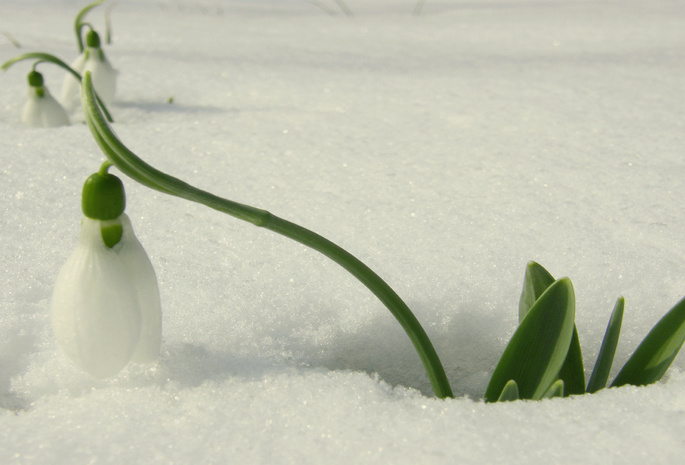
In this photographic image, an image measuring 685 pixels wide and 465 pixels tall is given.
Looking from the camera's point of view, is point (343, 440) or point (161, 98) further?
point (161, 98)

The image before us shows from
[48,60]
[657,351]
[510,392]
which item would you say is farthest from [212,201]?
[48,60]

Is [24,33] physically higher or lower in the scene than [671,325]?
higher

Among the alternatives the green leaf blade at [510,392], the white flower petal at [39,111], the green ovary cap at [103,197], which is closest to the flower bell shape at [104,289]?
the green ovary cap at [103,197]

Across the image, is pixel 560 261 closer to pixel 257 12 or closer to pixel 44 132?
pixel 44 132

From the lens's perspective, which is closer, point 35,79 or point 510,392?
point 510,392

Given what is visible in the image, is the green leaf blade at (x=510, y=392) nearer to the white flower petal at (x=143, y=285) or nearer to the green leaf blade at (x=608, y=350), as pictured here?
the green leaf blade at (x=608, y=350)

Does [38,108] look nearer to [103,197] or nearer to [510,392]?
[103,197]

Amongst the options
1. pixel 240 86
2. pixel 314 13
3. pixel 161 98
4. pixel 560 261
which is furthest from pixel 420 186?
pixel 314 13
